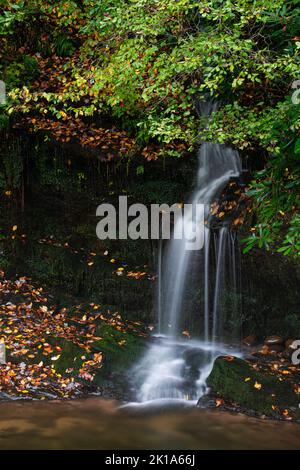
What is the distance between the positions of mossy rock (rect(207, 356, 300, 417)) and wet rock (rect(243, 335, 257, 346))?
157 centimetres

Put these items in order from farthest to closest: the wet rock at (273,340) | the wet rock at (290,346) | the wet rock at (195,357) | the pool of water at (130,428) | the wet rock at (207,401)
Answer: the wet rock at (273,340) < the wet rock at (290,346) < the wet rock at (195,357) < the wet rock at (207,401) < the pool of water at (130,428)

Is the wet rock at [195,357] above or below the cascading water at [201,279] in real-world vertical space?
below

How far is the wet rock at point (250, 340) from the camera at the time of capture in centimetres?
878

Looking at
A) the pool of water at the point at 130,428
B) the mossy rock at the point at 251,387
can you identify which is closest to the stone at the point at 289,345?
the mossy rock at the point at 251,387

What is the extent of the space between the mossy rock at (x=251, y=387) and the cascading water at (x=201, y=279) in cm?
86

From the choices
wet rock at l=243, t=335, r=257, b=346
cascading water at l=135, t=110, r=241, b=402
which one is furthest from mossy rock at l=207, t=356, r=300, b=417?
wet rock at l=243, t=335, r=257, b=346

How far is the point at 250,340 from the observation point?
28.9 feet

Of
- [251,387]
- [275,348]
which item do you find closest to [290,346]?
[275,348]

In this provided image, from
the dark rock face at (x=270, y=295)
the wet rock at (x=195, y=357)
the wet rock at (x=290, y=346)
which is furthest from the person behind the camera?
the dark rock face at (x=270, y=295)

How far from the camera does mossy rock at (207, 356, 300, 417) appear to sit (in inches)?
254

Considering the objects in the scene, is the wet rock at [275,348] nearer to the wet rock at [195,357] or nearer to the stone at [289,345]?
the stone at [289,345]
